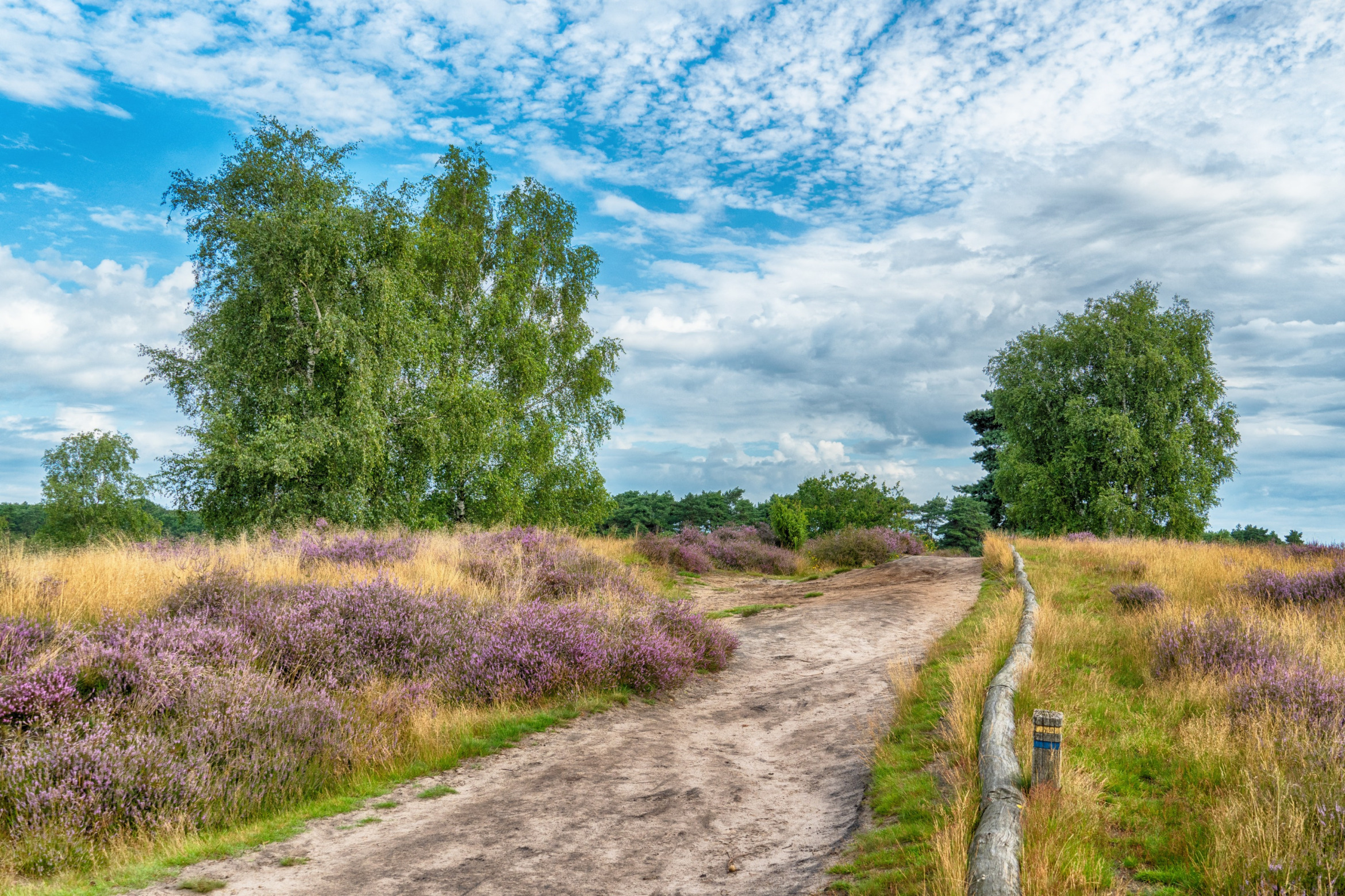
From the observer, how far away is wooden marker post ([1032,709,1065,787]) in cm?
461

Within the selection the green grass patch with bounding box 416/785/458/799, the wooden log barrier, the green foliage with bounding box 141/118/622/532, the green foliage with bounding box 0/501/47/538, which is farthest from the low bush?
the green foliage with bounding box 0/501/47/538

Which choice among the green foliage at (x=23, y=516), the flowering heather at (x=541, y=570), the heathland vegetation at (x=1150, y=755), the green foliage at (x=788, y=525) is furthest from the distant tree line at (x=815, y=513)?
the green foliage at (x=23, y=516)

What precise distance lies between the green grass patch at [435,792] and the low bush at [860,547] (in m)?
23.2

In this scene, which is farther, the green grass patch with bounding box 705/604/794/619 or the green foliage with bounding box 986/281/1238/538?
the green foliage with bounding box 986/281/1238/538

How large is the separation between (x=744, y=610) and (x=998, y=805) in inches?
507

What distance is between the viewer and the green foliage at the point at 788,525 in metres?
32.3

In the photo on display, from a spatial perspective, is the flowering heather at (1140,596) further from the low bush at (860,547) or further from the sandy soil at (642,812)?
the low bush at (860,547)

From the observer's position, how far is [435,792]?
657cm

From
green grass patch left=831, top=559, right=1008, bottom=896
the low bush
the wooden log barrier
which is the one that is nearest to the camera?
the wooden log barrier

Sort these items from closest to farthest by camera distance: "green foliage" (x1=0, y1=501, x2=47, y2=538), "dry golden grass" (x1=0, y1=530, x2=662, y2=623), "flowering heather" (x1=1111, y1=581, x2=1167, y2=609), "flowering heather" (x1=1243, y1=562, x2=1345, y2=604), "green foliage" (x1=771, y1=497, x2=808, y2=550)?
"dry golden grass" (x1=0, y1=530, x2=662, y2=623)
"flowering heather" (x1=1243, y1=562, x2=1345, y2=604)
"flowering heather" (x1=1111, y1=581, x2=1167, y2=609)
"green foliage" (x1=771, y1=497, x2=808, y2=550)
"green foliage" (x1=0, y1=501, x2=47, y2=538)

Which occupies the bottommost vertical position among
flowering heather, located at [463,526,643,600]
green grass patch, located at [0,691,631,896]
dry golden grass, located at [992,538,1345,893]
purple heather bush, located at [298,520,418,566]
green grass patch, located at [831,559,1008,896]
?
green grass patch, located at [0,691,631,896]

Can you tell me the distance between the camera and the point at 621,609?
11305 mm

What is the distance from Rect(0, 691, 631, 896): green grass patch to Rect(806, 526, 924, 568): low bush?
72.6 feet

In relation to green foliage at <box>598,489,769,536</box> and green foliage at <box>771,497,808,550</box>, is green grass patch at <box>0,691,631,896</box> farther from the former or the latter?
green foliage at <box>598,489,769,536</box>
